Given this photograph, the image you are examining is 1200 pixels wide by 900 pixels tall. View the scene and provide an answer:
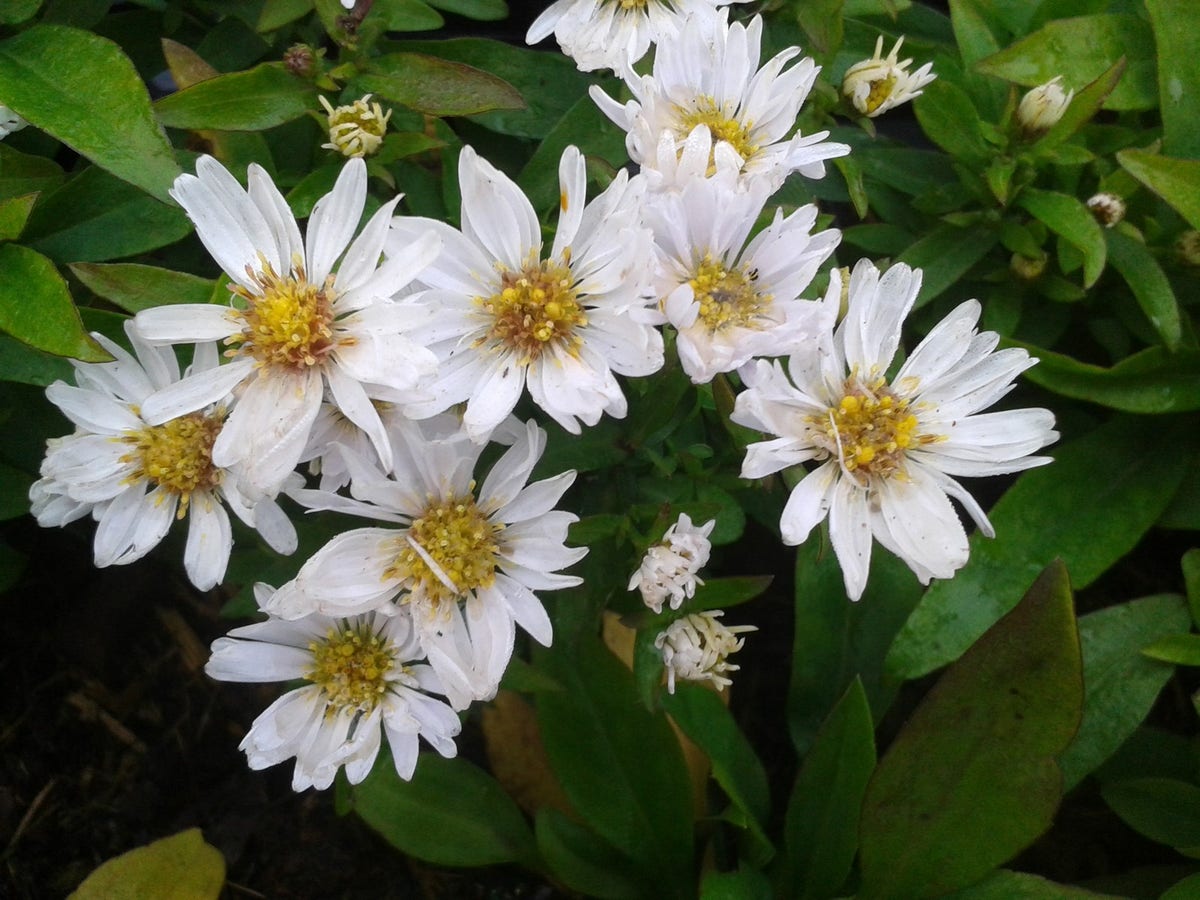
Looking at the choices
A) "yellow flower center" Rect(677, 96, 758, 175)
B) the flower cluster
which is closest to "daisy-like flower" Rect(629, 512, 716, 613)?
the flower cluster

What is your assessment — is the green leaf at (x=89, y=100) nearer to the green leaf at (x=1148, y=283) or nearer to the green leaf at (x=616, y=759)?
the green leaf at (x=616, y=759)

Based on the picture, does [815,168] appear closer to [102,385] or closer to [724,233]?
[724,233]

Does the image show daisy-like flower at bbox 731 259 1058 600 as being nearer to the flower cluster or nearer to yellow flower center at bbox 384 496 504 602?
the flower cluster

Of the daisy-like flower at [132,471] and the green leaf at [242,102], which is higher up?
the green leaf at [242,102]

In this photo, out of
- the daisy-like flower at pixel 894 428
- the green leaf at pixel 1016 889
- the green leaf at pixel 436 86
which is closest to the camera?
the daisy-like flower at pixel 894 428

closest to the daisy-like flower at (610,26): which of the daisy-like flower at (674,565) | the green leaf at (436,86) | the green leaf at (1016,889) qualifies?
the green leaf at (436,86)

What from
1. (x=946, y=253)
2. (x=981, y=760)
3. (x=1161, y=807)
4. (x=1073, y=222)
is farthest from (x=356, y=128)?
(x=1161, y=807)

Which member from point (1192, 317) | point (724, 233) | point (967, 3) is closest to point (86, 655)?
point (724, 233)

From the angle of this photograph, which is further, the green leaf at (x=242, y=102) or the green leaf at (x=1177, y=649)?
the green leaf at (x=1177, y=649)
